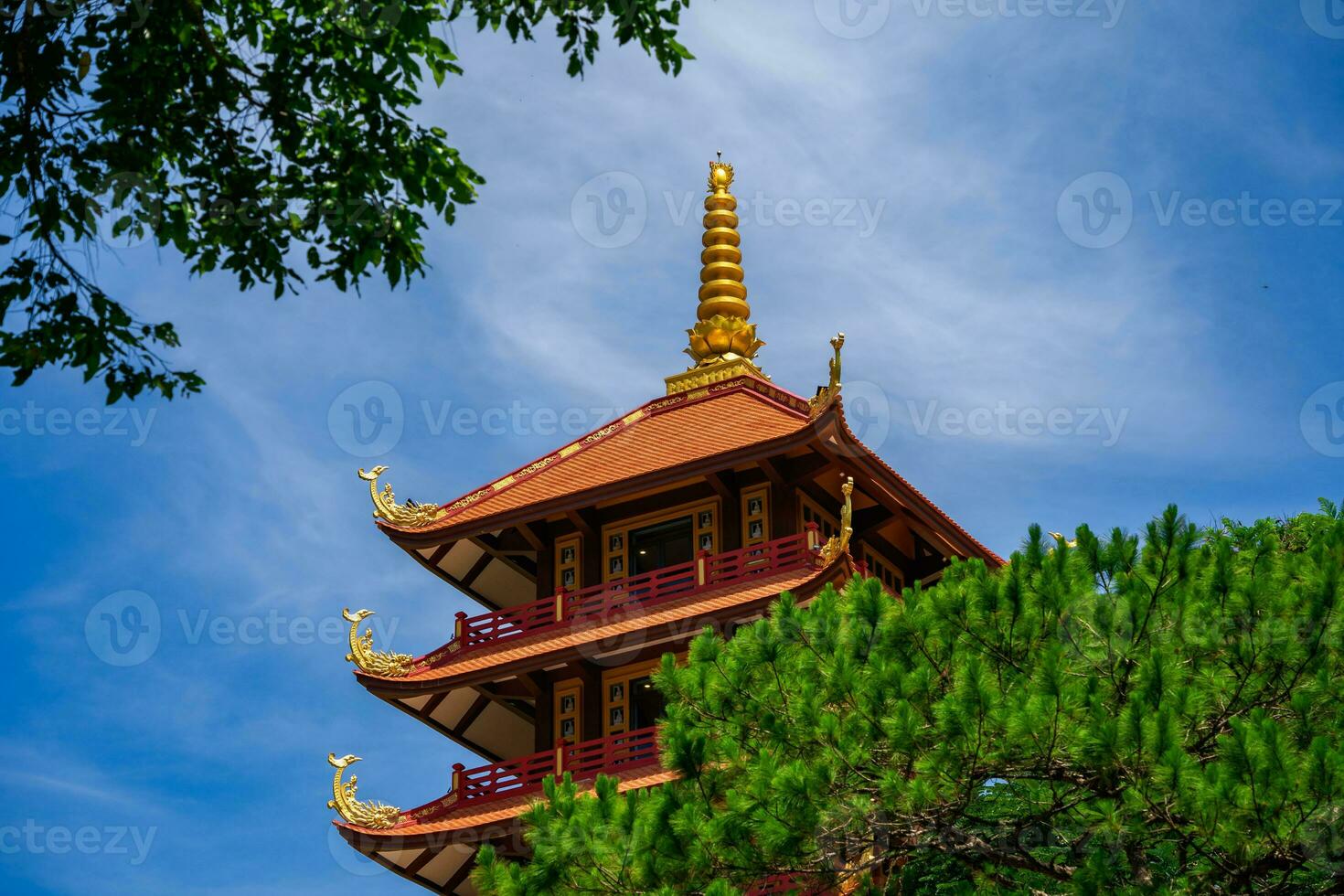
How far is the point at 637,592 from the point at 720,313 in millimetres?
6364

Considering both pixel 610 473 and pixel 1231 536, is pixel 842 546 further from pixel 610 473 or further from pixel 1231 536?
pixel 1231 536

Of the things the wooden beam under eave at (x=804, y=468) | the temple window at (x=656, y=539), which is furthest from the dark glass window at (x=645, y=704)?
the wooden beam under eave at (x=804, y=468)

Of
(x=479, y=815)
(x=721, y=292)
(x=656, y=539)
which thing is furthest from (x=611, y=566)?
(x=721, y=292)

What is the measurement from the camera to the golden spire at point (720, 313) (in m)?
30.1

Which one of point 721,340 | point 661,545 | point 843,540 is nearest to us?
point 843,540

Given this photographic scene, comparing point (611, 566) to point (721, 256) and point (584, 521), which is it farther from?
point (721, 256)

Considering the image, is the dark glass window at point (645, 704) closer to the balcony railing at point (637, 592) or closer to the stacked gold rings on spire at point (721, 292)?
the balcony railing at point (637, 592)

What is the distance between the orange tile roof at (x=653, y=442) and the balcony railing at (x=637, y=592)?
1498 mm

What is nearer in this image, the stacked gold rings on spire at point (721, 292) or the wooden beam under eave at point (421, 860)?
the wooden beam under eave at point (421, 860)

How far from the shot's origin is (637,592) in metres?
26.6

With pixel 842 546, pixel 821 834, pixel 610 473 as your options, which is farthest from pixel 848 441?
pixel 821 834

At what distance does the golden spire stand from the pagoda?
0.61ft

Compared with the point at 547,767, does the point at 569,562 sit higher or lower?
higher

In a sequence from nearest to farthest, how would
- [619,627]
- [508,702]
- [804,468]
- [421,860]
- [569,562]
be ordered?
[619,627]
[421,860]
[804,468]
[569,562]
[508,702]
